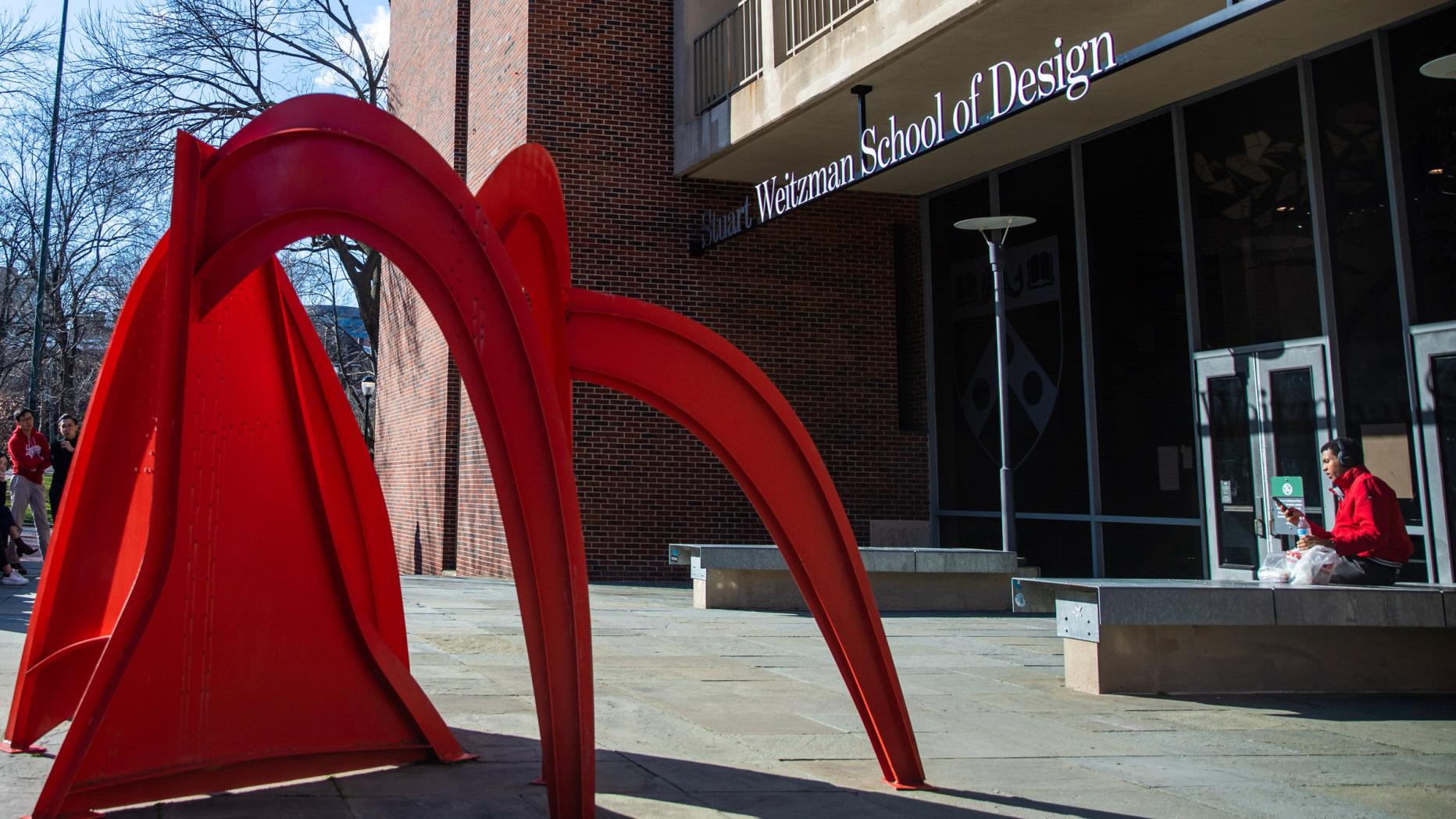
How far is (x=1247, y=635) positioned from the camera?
808cm

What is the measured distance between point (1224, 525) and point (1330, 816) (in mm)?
7956

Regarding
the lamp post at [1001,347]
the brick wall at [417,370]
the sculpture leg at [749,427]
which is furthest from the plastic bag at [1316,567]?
the brick wall at [417,370]

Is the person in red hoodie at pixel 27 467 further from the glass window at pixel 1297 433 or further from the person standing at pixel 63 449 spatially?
the glass window at pixel 1297 433

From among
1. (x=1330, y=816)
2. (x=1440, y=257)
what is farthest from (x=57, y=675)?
(x=1440, y=257)

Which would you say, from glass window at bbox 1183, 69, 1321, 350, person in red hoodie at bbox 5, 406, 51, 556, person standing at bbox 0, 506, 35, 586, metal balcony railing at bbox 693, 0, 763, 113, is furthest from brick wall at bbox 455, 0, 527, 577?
glass window at bbox 1183, 69, 1321, 350

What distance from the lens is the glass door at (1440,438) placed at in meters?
10.0

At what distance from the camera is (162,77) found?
85.9ft

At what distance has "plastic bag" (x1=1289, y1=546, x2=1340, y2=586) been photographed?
801 centimetres

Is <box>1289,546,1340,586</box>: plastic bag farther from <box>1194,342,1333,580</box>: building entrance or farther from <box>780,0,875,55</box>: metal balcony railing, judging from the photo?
<box>780,0,875,55</box>: metal balcony railing

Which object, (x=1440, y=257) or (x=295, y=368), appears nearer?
(x=295, y=368)

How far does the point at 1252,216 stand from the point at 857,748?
836 cm

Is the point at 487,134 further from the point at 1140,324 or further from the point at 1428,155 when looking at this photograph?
the point at 1428,155

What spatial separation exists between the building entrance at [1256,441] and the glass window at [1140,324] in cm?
40

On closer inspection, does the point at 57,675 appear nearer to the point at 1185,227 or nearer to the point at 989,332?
the point at 1185,227
